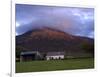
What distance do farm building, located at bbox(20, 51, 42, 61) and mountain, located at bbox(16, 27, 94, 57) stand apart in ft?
0.15

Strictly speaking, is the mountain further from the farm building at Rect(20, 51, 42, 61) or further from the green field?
the green field

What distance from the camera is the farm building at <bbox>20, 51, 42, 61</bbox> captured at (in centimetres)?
243

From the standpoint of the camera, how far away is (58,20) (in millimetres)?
2561

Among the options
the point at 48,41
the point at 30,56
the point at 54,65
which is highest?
the point at 48,41

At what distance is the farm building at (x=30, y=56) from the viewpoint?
7.98 ft

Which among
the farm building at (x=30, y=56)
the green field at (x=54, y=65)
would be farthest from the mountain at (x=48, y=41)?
the green field at (x=54, y=65)

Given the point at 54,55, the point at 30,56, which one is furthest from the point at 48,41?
the point at 30,56

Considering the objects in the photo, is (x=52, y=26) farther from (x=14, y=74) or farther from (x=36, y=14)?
(x=14, y=74)

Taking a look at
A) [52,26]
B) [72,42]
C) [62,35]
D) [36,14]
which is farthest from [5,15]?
[72,42]

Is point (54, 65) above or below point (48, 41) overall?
below

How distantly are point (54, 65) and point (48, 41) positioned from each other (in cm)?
32

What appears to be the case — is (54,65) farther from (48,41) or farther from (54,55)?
(48,41)

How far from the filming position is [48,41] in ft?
8.31

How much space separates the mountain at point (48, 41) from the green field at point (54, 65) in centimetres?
15
